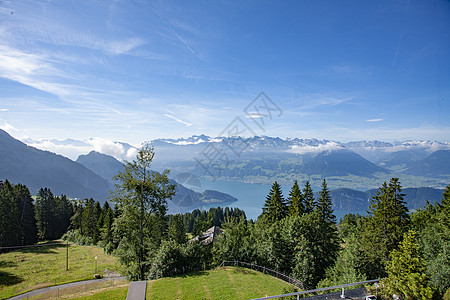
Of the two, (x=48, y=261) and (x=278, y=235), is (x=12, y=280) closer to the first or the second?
(x=48, y=261)

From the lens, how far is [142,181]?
71.1 ft

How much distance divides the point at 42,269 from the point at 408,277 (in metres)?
43.1

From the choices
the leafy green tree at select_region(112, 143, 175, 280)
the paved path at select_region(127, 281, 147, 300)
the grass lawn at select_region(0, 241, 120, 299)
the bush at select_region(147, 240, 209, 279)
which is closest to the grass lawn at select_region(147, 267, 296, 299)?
the paved path at select_region(127, 281, 147, 300)

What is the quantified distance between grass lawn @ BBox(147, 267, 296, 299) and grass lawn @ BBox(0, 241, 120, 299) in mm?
12074

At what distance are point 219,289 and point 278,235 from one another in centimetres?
1236

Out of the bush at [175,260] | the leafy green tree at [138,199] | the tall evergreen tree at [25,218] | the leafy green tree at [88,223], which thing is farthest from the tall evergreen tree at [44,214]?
the bush at [175,260]

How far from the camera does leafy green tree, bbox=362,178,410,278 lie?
23688 millimetres

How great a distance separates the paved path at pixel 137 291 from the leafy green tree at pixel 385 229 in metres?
21.8

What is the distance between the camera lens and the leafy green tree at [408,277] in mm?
9359

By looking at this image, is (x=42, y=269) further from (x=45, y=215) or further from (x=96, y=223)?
(x=45, y=215)

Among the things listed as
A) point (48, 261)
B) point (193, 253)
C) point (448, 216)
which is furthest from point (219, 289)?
point (48, 261)

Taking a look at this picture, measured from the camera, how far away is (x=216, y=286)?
16453mm

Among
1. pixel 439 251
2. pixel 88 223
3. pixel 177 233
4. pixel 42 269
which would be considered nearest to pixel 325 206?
pixel 439 251

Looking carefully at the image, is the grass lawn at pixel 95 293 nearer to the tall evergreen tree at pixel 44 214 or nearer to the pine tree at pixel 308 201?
the pine tree at pixel 308 201
